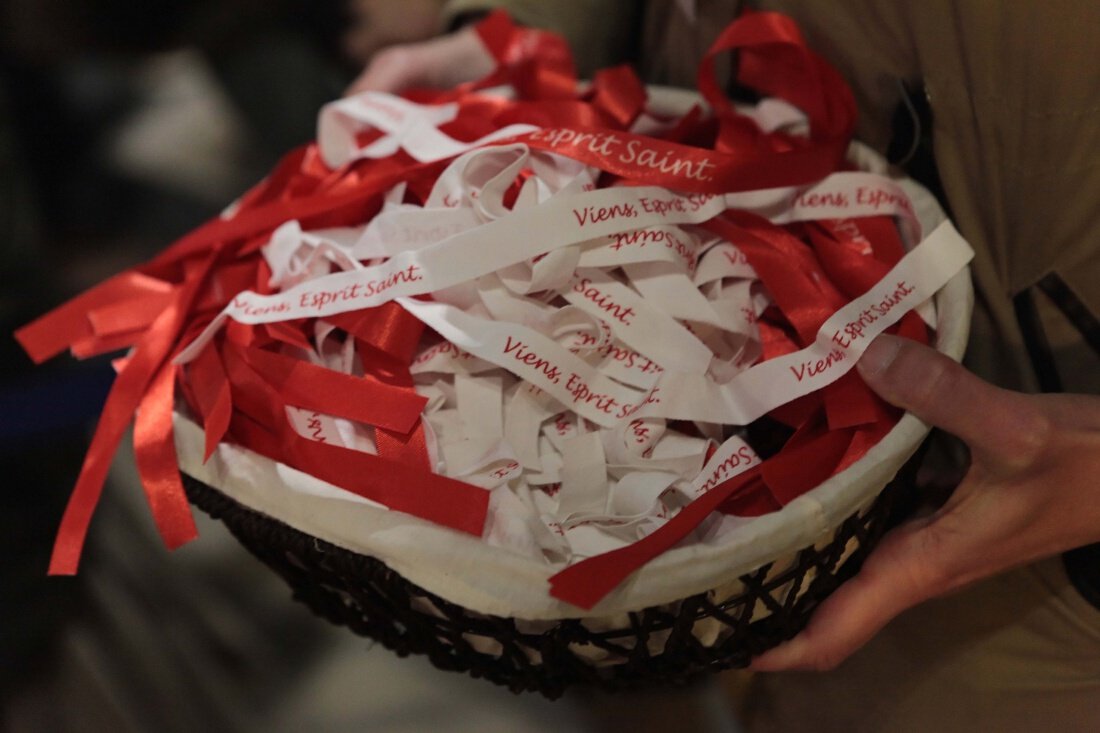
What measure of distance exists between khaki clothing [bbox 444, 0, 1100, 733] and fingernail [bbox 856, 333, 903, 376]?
0.43 feet

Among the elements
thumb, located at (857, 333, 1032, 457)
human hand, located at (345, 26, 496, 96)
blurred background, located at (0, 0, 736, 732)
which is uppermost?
human hand, located at (345, 26, 496, 96)

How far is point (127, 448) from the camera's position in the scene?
834 mm

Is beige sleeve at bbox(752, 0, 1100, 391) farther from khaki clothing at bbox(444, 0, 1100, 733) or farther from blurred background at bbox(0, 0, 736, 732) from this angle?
blurred background at bbox(0, 0, 736, 732)

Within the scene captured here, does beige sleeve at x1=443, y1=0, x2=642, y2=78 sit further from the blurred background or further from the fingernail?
the fingernail

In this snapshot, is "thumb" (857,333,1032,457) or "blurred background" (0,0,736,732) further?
"blurred background" (0,0,736,732)

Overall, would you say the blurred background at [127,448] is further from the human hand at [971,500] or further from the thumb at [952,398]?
the thumb at [952,398]

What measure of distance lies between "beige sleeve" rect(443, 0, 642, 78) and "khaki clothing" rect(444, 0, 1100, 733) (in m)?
0.19

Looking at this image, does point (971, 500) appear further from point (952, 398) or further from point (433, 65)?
point (433, 65)

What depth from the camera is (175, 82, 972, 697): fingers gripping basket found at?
364mm

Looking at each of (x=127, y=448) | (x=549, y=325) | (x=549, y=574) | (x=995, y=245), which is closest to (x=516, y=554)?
(x=549, y=574)

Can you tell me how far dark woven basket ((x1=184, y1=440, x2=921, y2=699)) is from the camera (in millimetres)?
393

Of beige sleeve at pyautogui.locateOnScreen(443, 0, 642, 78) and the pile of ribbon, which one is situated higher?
beige sleeve at pyautogui.locateOnScreen(443, 0, 642, 78)

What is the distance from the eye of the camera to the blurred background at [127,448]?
2.11 feet

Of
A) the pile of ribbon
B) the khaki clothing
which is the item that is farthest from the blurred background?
the pile of ribbon
